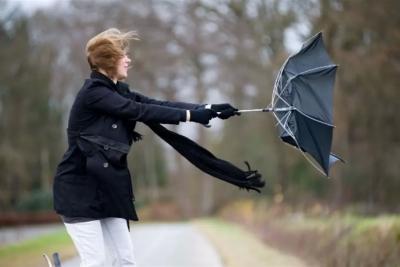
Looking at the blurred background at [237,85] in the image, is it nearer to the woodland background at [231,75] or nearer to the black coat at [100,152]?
Answer: the woodland background at [231,75]

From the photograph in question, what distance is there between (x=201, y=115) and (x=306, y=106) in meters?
0.81

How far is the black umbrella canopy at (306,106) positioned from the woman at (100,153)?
56cm

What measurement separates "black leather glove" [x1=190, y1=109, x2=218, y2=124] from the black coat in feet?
0.19

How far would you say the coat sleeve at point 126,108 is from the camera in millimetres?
4512

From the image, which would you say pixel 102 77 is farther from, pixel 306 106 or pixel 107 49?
pixel 306 106

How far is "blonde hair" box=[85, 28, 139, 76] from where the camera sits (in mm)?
4539

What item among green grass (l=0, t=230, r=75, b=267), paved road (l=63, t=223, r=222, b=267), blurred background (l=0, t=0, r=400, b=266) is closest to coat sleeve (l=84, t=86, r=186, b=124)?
blurred background (l=0, t=0, r=400, b=266)

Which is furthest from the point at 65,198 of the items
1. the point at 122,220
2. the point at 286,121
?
the point at 286,121

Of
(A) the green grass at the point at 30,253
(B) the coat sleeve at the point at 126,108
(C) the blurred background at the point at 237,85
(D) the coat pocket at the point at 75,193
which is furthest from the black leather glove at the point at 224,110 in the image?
(A) the green grass at the point at 30,253

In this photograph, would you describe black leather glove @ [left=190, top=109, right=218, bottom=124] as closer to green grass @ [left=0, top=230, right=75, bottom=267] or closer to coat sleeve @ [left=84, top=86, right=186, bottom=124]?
coat sleeve @ [left=84, top=86, right=186, bottom=124]

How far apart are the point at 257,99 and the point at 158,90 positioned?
10.6 metres

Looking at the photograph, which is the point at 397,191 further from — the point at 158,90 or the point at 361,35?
the point at 158,90

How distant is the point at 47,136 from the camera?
50594mm

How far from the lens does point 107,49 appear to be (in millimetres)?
4547
